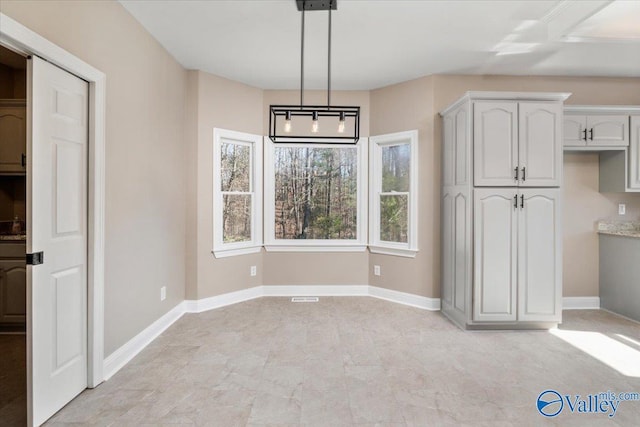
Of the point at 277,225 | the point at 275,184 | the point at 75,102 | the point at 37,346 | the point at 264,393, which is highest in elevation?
the point at 75,102

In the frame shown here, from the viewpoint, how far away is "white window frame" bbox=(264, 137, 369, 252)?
4.97 m

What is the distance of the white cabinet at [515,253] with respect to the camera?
11.9 feet

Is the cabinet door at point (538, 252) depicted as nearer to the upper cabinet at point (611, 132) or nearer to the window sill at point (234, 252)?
the upper cabinet at point (611, 132)

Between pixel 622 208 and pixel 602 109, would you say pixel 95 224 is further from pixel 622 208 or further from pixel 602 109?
pixel 622 208

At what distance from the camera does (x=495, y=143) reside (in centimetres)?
360

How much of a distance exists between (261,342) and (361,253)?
215 cm

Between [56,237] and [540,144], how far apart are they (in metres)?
4.15

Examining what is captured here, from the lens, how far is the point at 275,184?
504 cm

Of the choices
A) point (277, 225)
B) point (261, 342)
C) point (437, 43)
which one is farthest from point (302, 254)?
point (437, 43)

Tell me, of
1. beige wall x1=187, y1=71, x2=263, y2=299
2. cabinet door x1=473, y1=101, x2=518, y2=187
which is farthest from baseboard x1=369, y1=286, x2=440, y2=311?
beige wall x1=187, y1=71, x2=263, y2=299

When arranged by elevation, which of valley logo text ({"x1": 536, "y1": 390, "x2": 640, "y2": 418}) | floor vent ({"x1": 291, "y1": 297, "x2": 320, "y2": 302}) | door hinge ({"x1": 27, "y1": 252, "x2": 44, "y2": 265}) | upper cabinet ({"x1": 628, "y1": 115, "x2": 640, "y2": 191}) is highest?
upper cabinet ({"x1": 628, "y1": 115, "x2": 640, "y2": 191})

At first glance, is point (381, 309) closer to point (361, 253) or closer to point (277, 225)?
point (361, 253)

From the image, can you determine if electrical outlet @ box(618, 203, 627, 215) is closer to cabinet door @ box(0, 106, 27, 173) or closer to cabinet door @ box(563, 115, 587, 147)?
cabinet door @ box(563, 115, 587, 147)

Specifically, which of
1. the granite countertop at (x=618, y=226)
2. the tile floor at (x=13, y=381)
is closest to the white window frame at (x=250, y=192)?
the tile floor at (x=13, y=381)
